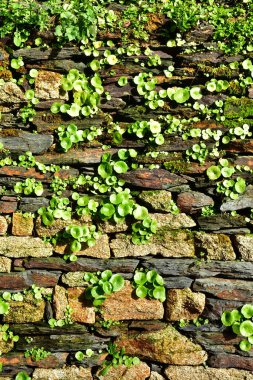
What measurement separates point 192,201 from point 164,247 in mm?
442

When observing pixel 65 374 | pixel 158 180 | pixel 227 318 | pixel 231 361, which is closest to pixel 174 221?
pixel 158 180

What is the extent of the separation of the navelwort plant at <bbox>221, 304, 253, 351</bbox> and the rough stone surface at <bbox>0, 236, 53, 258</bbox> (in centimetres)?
152

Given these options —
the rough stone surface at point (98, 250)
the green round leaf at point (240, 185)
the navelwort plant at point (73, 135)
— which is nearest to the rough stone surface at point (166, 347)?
the rough stone surface at point (98, 250)

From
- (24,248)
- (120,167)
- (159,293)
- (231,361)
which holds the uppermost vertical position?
(120,167)

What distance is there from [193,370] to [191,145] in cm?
182

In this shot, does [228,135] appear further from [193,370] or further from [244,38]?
[193,370]

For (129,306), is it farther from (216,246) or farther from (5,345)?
(5,345)

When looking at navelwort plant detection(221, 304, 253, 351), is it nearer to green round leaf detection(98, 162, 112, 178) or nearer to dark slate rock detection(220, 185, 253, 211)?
dark slate rock detection(220, 185, 253, 211)

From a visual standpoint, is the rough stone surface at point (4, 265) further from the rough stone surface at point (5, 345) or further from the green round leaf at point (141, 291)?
the green round leaf at point (141, 291)

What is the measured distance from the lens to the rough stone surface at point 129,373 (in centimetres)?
306

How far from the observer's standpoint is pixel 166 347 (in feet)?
9.98

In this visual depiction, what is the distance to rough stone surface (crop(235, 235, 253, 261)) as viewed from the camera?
3.02 m

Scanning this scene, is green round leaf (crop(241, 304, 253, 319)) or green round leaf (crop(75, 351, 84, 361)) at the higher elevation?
green round leaf (crop(241, 304, 253, 319))

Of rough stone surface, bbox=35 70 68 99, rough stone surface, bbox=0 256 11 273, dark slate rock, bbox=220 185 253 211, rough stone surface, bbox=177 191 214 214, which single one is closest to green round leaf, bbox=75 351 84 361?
rough stone surface, bbox=0 256 11 273
